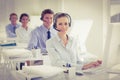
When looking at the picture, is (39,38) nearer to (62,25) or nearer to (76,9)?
(62,25)

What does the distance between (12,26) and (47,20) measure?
354 millimetres

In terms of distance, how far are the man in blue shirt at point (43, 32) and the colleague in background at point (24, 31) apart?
0.17ft

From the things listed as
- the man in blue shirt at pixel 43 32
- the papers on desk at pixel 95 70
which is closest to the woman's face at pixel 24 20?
the man in blue shirt at pixel 43 32

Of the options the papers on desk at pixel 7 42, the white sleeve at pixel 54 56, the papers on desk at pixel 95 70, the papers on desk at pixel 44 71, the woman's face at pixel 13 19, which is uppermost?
the woman's face at pixel 13 19

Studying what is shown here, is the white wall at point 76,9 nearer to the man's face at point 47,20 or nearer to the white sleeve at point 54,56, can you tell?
the man's face at point 47,20

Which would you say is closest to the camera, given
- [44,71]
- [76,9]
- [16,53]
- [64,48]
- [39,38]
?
[44,71]

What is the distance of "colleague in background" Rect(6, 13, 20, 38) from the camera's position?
2289mm

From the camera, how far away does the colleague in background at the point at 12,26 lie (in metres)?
2.29

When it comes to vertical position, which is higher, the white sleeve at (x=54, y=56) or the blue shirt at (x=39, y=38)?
the blue shirt at (x=39, y=38)

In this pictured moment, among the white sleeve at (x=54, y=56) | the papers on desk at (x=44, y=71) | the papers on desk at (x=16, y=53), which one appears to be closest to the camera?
the papers on desk at (x=44, y=71)

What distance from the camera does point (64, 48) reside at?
2.02 metres

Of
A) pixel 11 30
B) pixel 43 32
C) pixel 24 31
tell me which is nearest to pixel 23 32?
pixel 24 31

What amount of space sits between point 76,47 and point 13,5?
2.39 ft

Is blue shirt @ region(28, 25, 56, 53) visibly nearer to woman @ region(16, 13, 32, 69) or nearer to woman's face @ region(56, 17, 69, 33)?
woman @ region(16, 13, 32, 69)
